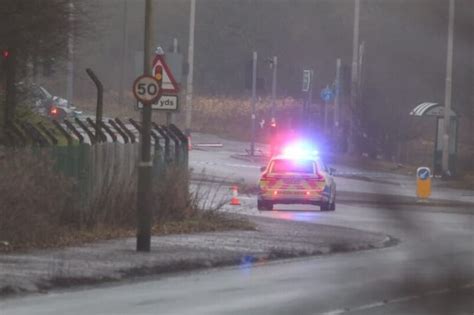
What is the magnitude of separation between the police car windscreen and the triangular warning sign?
11712 millimetres

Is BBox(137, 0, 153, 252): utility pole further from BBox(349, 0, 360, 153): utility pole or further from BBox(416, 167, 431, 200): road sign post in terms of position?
BBox(349, 0, 360, 153): utility pole

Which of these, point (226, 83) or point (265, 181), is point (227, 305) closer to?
point (226, 83)

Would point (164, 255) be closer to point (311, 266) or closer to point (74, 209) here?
point (311, 266)

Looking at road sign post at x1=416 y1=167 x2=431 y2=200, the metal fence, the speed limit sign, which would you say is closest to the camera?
road sign post at x1=416 y1=167 x2=431 y2=200

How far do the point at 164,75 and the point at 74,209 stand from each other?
9.64 ft

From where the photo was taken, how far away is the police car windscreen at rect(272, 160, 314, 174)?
1130 inches

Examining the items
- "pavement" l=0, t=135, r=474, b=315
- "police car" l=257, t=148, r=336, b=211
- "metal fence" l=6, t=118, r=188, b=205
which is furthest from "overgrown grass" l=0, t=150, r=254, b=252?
"police car" l=257, t=148, r=336, b=211

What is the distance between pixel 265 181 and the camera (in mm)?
28547

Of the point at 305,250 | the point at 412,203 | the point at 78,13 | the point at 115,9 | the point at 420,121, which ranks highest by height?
the point at 78,13

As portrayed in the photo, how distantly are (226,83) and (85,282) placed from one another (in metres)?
9.18

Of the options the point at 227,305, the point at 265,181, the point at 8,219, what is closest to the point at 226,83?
the point at 227,305

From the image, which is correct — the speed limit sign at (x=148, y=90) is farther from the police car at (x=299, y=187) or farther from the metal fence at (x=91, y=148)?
the police car at (x=299, y=187)

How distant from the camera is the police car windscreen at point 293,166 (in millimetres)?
28703

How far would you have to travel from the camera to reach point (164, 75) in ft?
55.9
